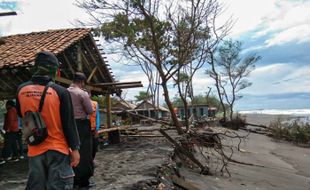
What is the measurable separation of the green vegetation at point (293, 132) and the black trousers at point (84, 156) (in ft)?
81.6

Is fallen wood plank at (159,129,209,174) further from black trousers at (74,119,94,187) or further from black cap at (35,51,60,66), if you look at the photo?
black cap at (35,51,60,66)

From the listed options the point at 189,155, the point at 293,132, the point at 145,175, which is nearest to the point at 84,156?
the point at 145,175

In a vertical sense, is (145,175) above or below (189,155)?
below

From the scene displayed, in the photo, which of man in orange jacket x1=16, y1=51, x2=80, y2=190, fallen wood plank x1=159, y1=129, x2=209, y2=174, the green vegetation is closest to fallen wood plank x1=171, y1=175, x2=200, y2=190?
fallen wood plank x1=159, y1=129, x2=209, y2=174

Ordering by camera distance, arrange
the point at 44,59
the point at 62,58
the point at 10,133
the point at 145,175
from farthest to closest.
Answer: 1. the point at 62,58
2. the point at 10,133
3. the point at 145,175
4. the point at 44,59

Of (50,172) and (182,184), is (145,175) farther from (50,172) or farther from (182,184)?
(50,172)

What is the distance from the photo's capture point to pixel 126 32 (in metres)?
19.4

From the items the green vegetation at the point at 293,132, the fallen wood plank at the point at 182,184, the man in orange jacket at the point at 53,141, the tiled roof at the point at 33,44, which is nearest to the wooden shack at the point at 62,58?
the tiled roof at the point at 33,44

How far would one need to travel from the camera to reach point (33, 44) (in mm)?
12539

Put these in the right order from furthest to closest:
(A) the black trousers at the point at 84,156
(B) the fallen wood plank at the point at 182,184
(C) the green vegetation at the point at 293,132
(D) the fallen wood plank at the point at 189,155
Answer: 1. (C) the green vegetation at the point at 293,132
2. (D) the fallen wood plank at the point at 189,155
3. (B) the fallen wood plank at the point at 182,184
4. (A) the black trousers at the point at 84,156

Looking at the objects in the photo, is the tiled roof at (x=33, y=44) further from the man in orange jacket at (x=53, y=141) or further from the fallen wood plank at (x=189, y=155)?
the man in orange jacket at (x=53, y=141)

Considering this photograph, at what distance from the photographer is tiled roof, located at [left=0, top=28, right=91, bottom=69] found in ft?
34.6

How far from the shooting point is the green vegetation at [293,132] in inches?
1139

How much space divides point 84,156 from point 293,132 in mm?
25550
